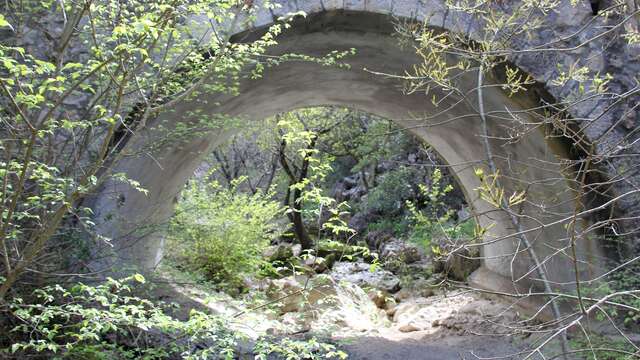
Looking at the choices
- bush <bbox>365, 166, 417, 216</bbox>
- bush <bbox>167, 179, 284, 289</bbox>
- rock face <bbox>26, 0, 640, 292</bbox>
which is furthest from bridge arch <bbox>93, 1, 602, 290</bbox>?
bush <bbox>365, 166, 417, 216</bbox>

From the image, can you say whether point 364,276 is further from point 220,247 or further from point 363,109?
point 363,109

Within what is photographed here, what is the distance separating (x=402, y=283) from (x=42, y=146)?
6.62m

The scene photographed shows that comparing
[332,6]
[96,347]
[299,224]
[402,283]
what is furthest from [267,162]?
[96,347]

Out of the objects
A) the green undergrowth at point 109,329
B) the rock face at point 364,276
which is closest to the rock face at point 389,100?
the green undergrowth at point 109,329

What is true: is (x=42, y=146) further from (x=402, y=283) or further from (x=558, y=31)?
(x=402, y=283)

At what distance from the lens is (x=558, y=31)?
520cm

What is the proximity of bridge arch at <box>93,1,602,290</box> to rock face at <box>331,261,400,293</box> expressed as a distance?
8.44 ft

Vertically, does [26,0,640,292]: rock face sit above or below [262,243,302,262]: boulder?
above

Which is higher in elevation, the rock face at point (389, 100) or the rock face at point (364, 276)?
the rock face at point (389, 100)

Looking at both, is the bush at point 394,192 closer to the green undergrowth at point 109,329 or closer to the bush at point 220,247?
the bush at point 220,247

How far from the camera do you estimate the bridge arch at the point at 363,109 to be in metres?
5.07

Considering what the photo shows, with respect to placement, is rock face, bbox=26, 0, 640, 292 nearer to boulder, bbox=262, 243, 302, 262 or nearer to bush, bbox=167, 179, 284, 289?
bush, bbox=167, 179, 284, 289

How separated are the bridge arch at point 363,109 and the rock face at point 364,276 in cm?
257

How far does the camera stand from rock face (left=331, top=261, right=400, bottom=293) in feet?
31.1
